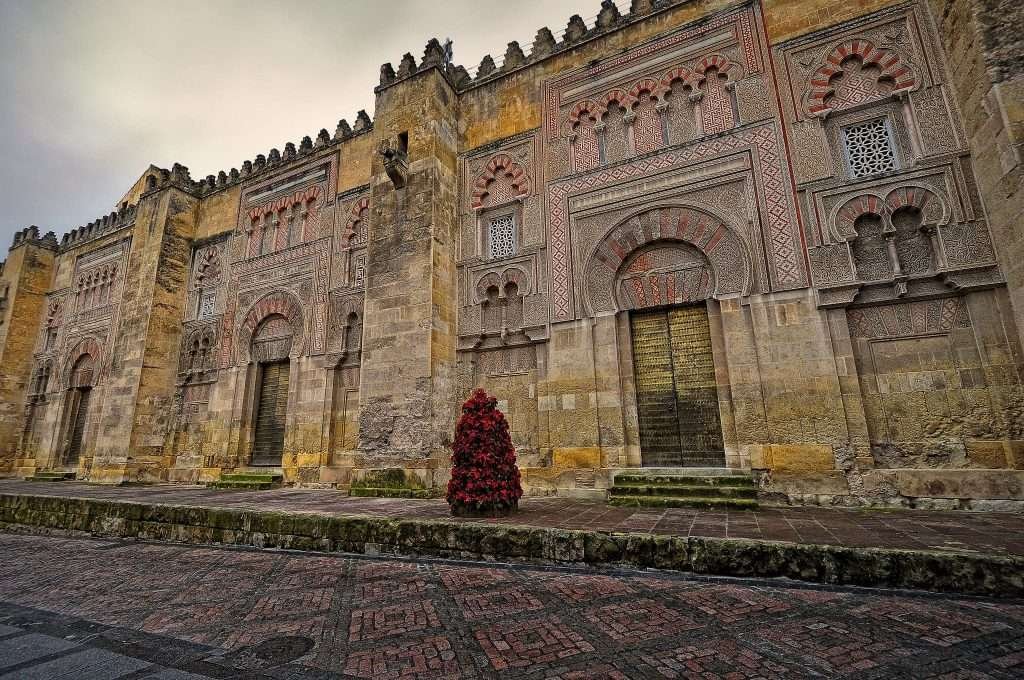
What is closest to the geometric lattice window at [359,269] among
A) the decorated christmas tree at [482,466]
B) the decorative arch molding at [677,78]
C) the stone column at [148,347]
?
the decorated christmas tree at [482,466]

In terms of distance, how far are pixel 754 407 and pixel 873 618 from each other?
4324 millimetres

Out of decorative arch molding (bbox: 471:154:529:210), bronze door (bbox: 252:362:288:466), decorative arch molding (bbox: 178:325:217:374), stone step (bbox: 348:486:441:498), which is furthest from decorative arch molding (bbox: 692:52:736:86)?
decorative arch molding (bbox: 178:325:217:374)

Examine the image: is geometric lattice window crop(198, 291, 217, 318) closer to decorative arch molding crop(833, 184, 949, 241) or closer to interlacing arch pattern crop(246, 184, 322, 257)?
interlacing arch pattern crop(246, 184, 322, 257)

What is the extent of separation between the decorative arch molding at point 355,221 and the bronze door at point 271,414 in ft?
11.1

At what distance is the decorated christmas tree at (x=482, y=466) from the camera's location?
17.2 ft

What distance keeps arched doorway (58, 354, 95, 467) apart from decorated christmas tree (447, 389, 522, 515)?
50.6 feet

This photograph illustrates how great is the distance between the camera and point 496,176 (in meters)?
9.61

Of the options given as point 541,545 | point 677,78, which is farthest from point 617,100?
point 541,545

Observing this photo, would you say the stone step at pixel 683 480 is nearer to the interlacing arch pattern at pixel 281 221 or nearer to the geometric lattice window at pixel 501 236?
the geometric lattice window at pixel 501 236

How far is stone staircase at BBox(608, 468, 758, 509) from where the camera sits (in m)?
6.14

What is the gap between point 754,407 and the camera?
659 centimetres

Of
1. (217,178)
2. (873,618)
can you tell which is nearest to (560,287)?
(873,618)

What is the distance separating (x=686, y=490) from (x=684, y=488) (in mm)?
36

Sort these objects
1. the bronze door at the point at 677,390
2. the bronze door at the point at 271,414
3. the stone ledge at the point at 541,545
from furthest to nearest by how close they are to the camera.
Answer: the bronze door at the point at 271,414 → the bronze door at the point at 677,390 → the stone ledge at the point at 541,545
